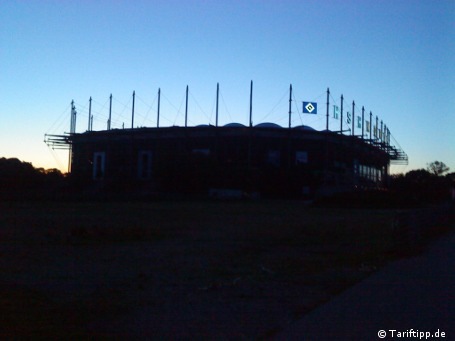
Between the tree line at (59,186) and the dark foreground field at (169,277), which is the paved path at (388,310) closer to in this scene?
the dark foreground field at (169,277)

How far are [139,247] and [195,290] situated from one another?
810cm

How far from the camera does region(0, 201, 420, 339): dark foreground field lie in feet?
30.7

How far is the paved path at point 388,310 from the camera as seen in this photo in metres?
8.67

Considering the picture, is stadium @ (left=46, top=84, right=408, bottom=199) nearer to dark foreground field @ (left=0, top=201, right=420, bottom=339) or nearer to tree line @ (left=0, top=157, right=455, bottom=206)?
tree line @ (left=0, top=157, right=455, bottom=206)

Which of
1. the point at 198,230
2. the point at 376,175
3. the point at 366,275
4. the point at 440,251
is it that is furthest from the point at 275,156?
the point at 366,275

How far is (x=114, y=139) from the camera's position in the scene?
277 ft

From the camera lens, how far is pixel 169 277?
13.9m

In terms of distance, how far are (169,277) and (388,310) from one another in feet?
17.1

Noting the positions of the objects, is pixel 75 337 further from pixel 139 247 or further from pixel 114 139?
pixel 114 139

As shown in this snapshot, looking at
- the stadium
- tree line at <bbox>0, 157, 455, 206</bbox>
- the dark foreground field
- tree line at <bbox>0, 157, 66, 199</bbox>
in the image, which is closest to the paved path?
the dark foreground field

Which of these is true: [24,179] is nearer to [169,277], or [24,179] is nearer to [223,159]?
[223,159]

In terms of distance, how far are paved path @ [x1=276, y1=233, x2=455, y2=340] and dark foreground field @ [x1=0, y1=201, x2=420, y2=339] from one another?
44cm

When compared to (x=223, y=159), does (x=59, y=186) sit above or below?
below

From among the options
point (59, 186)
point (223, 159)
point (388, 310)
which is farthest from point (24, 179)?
point (388, 310)
